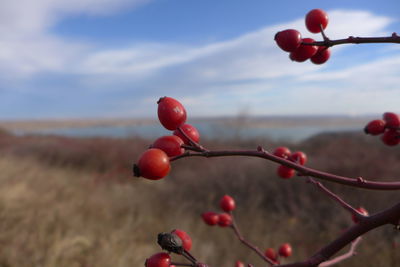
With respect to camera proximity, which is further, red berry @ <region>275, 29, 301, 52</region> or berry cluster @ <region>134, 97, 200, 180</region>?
red berry @ <region>275, 29, 301, 52</region>

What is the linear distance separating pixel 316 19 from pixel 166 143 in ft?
1.92

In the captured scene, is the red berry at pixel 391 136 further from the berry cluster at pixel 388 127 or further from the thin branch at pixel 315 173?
the thin branch at pixel 315 173

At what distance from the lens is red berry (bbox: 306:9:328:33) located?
91 cm

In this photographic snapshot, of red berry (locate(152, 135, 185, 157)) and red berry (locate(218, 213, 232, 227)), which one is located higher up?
red berry (locate(152, 135, 185, 157))

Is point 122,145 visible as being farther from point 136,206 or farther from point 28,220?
point 28,220

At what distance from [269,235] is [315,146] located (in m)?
6.52

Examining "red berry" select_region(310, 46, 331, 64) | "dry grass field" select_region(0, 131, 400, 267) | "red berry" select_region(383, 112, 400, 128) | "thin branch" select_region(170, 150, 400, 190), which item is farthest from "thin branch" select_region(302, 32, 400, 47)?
"dry grass field" select_region(0, 131, 400, 267)

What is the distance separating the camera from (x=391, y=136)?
0.97 m

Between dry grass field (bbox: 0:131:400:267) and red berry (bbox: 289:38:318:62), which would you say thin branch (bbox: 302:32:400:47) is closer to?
red berry (bbox: 289:38:318:62)

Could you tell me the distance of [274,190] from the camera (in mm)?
8188

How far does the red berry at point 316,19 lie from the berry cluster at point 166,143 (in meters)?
0.49

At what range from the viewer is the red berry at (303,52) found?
2.72 feet

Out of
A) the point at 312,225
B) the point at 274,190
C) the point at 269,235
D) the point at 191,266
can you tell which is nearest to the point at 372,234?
the point at 312,225

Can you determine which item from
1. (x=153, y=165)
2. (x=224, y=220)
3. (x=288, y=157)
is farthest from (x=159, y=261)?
(x=224, y=220)
